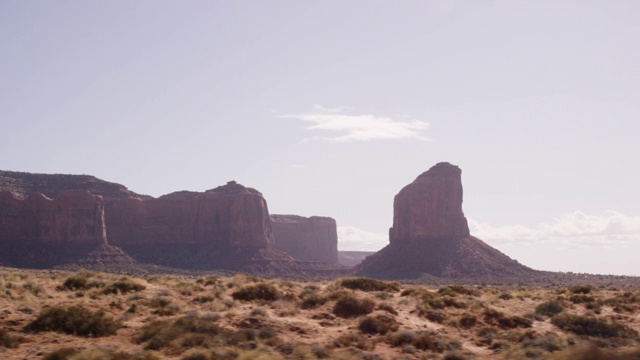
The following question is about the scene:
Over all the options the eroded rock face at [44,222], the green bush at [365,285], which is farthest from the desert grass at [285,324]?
the eroded rock face at [44,222]

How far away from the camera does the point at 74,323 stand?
19.6 metres

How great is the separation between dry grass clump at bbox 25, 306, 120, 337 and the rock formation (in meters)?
85.5

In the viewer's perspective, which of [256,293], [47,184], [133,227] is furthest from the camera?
[133,227]

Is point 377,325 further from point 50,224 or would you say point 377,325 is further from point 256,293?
point 50,224

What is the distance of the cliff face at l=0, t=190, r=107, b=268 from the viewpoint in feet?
369

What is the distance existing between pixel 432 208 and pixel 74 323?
10744cm

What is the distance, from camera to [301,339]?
A: 2033cm

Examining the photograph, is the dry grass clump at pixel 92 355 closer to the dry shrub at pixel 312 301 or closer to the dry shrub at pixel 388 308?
the dry shrub at pixel 312 301

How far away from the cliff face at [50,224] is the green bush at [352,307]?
94.6 meters

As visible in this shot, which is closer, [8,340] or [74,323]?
[8,340]

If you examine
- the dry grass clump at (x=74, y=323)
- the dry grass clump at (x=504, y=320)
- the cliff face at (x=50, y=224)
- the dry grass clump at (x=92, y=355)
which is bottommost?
the dry grass clump at (x=92, y=355)

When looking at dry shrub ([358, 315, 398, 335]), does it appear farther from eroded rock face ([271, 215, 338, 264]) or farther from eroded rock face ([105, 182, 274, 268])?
eroded rock face ([271, 215, 338, 264])

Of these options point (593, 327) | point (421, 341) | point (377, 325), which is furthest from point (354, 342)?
point (593, 327)

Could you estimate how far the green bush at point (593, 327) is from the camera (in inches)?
917
